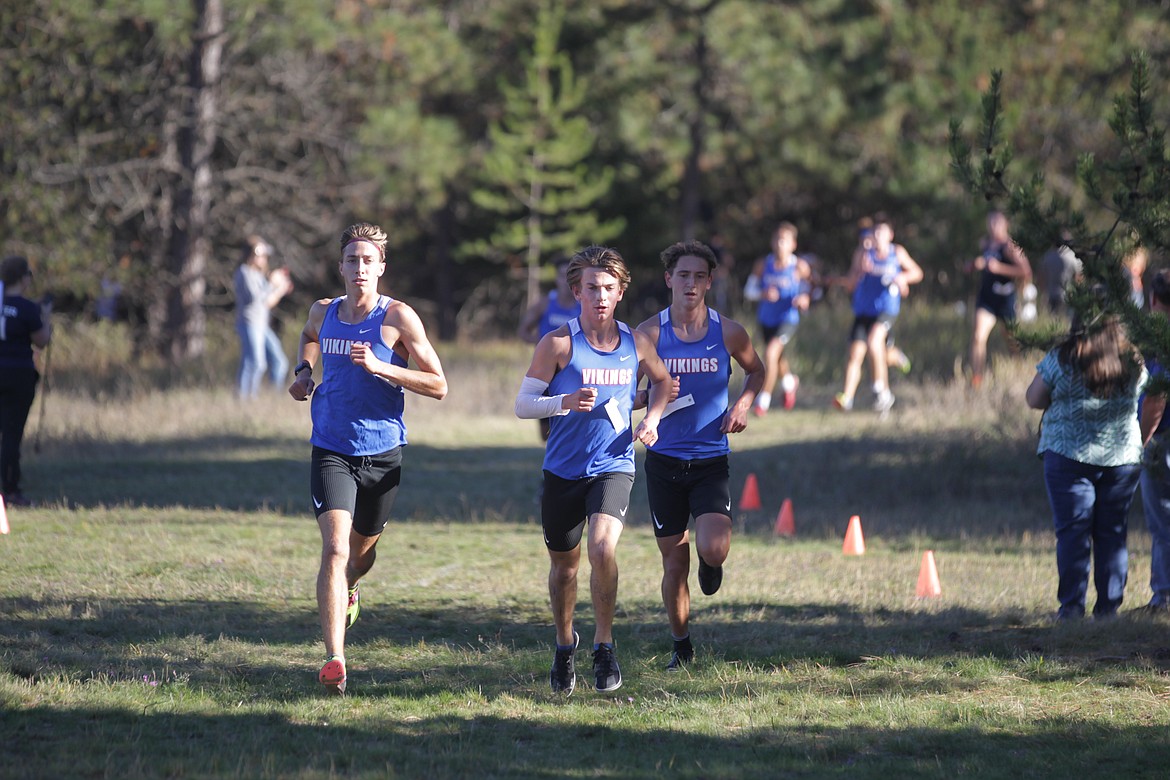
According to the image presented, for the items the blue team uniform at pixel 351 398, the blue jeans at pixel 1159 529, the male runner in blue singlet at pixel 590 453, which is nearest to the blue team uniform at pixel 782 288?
the blue jeans at pixel 1159 529

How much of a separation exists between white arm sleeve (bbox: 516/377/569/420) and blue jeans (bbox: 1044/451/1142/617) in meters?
3.15

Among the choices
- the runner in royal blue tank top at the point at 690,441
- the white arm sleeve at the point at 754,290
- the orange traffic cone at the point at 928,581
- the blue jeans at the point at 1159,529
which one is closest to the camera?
the runner in royal blue tank top at the point at 690,441

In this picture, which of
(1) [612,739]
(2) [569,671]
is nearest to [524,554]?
(2) [569,671]

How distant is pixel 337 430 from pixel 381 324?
55cm

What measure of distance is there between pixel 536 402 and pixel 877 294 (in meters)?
9.96

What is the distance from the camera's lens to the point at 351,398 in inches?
254

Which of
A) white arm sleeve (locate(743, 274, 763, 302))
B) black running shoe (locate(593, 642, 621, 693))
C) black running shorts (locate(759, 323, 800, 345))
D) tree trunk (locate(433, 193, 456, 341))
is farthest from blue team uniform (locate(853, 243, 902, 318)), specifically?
tree trunk (locate(433, 193, 456, 341))

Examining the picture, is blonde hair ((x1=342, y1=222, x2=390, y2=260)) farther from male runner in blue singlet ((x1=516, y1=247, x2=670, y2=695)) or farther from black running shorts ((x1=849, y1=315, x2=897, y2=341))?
black running shorts ((x1=849, y1=315, x2=897, y2=341))

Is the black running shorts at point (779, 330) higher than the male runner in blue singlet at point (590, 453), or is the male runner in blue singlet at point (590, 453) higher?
the black running shorts at point (779, 330)

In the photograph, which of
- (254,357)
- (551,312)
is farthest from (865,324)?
(254,357)

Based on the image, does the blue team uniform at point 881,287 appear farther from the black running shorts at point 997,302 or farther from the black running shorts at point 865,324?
the black running shorts at point 997,302

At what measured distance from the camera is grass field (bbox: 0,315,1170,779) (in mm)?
5379

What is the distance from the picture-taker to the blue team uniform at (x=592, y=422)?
623cm

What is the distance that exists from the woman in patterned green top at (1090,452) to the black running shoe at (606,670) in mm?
2928
